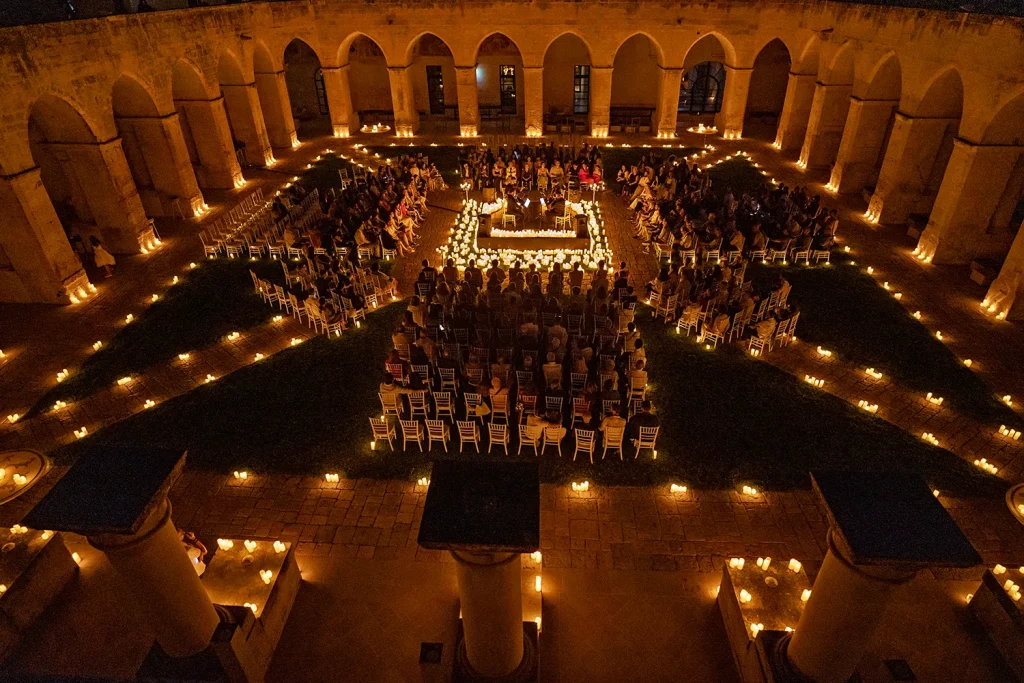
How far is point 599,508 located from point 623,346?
4.51 meters

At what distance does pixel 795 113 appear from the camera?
26984mm

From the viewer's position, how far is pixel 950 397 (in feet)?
38.6

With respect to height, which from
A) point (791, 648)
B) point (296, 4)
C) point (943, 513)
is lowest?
point (791, 648)

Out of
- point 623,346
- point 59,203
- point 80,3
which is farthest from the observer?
point 59,203

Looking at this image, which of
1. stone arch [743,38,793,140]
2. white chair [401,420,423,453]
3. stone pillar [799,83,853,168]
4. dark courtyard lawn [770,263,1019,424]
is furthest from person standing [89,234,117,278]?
stone arch [743,38,793,140]

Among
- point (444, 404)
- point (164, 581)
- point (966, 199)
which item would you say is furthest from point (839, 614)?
point (966, 199)

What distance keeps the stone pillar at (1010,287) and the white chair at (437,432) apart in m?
13.7

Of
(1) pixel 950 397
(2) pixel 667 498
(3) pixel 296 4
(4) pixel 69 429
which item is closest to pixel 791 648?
(2) pixel 667 498

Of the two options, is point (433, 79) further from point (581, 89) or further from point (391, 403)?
point (391, 403)

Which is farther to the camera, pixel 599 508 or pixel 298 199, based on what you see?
pixel 298 199

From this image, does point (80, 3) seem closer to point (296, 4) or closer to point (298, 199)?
point (298, 199)

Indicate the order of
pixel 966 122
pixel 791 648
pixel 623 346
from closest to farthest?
pixel 791 648, pixel 623 346, pixel 966 122

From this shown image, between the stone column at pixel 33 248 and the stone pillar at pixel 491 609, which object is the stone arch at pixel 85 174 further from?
the stone pillar at pixel 491 609

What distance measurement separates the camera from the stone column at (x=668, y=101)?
2833 cm
